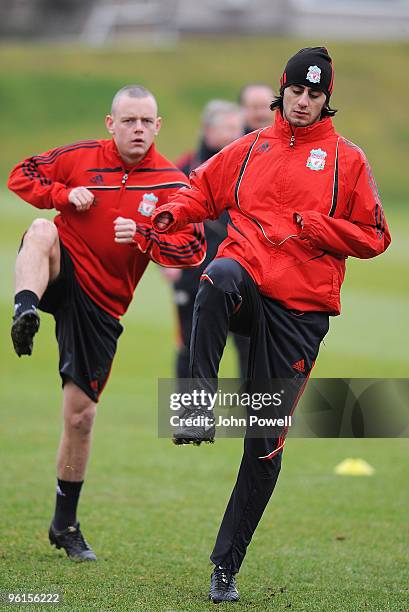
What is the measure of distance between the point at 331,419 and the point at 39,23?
50608mm

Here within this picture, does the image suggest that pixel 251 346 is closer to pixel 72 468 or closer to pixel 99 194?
pixel 99 194

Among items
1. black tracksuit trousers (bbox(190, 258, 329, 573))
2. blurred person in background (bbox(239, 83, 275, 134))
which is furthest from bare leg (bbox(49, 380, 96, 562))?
blurred person in background (bbox(239, 83, 275, 134))

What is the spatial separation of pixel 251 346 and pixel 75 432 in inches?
60.1

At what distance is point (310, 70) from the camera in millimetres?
5395

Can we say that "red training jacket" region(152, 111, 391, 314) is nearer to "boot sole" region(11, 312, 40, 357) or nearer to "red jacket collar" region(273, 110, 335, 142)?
"red jacket collar" region(273, 110, 335, 142)

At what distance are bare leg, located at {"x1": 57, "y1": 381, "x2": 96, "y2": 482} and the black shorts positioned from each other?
0.06 metres

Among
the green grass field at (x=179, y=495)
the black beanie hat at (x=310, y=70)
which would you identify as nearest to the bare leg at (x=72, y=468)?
the green grass field at (x=179, y=495)

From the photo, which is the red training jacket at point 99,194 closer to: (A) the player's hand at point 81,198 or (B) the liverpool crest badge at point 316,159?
(A) the player's hand at point 81,198

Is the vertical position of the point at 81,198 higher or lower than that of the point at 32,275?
higher

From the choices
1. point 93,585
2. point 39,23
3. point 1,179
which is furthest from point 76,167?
point 39,23

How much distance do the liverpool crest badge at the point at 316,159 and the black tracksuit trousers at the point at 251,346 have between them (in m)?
0.60

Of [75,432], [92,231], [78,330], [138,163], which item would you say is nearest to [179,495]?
[75,432]

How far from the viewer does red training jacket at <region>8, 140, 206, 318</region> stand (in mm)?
6332

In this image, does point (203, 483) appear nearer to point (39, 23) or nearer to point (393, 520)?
point (393, 520)
